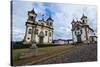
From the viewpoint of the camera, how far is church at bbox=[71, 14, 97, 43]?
96.4 inches

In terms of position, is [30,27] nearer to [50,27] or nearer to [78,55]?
[50,27]

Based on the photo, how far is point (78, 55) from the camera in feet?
8.04

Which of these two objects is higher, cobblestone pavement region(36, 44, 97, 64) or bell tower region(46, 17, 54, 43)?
bell tower region(46, 17, 54, 43)

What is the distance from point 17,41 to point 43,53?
329 mm

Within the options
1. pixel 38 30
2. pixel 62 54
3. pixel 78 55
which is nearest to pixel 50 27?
pixel 38 30

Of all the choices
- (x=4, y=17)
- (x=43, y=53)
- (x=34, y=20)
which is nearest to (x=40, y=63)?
(x=43, y=53)

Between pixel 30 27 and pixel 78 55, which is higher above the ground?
pixel 30 27

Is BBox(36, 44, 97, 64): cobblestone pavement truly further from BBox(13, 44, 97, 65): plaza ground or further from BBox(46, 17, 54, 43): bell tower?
BBox(46, 17, 54, 43): bell tower

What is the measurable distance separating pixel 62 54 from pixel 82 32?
37cm

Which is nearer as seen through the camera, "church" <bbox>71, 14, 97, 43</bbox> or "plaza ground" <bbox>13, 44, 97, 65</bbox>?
"plaza ground" <bbox>13, 44, 97, 65</bbox>

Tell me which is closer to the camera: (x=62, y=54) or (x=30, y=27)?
(x=30, y=27)

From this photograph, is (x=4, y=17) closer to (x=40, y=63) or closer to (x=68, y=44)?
(x=40, y=63)

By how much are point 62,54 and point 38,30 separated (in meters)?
0.40

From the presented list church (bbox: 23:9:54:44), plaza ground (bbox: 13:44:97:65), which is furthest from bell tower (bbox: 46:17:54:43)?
plaza ground (bbox: 13:44:97:65)
